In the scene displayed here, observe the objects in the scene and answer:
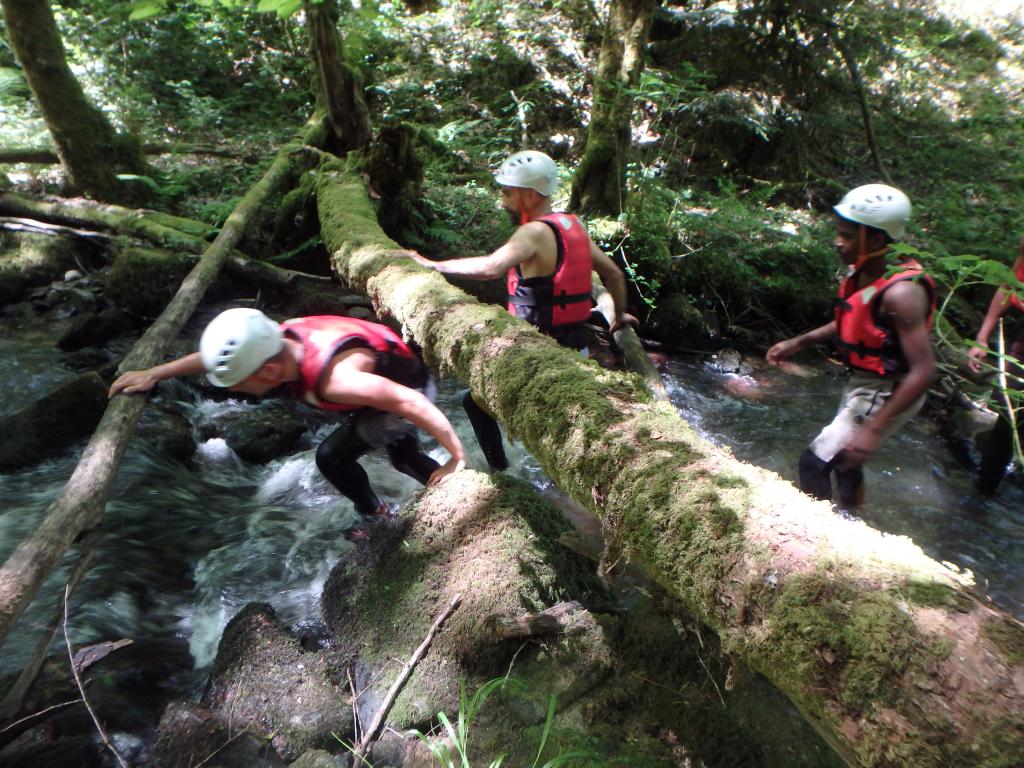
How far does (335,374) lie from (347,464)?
1.02 metres

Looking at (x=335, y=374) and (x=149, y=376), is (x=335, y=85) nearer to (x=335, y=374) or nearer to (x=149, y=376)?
(x=149, y=376)

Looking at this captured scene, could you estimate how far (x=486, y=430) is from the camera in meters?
4.82

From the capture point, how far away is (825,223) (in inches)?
358

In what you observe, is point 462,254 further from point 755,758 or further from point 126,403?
point 755,758

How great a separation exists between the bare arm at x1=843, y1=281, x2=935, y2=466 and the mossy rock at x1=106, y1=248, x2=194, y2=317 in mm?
6941

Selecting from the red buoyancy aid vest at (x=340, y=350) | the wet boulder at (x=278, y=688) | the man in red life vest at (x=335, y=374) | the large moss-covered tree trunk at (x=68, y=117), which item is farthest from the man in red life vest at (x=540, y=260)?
the large moss-covered tree trunk at (x=68, y=117)

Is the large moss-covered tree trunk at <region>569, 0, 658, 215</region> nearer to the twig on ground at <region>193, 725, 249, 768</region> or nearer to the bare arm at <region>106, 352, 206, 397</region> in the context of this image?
the bare arm at <region>106, 352, 206, 397</region>

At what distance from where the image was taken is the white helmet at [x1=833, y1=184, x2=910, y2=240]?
10.6 ft

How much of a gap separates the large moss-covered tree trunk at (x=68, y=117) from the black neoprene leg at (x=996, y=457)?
34.6 ft

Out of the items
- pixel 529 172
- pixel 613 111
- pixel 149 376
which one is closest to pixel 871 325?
pixel 529 172

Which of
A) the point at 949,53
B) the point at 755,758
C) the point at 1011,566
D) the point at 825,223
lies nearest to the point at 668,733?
the point at 755,758

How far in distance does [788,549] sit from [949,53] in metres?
17.7

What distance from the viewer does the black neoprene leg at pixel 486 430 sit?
4754 millimetres

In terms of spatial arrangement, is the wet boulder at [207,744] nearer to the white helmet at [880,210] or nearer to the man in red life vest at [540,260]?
the man in red life vest at [540,260]
